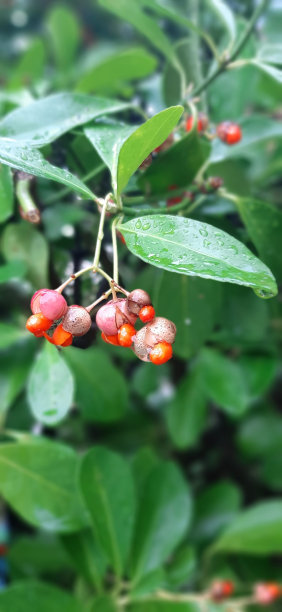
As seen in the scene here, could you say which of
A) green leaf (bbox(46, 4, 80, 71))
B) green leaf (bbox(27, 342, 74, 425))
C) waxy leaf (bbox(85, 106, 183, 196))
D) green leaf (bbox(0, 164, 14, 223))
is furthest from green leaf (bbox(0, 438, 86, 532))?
green leaf (bbox(46, 4, 80, 71))

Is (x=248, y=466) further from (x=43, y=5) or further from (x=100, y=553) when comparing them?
(x=43, y=5)

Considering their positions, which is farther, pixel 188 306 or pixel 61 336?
pixel 188 306

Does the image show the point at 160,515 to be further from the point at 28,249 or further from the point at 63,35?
the point at 63,35

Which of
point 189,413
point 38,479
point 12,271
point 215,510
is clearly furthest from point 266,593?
point 12,271

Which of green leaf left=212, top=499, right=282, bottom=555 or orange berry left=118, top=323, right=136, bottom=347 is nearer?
orange berry left=118, top=323, right=136, bottom=347

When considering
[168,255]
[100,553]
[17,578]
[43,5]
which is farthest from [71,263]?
[43,5]

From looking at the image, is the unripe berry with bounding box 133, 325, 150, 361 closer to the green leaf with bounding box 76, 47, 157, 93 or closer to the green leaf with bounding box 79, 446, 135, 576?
the green leaf with bounding box 79, 446, 135, 576
